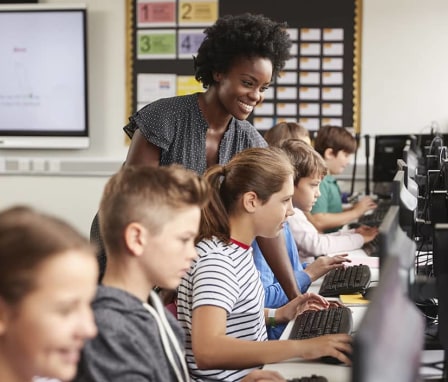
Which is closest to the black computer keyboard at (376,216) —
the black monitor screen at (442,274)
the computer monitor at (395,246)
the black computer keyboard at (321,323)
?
the black computer keyboard at (321,323)

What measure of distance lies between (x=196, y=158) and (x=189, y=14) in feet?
10.5

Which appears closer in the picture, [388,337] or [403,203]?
[388,337]

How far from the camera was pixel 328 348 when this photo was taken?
1757 millimetres

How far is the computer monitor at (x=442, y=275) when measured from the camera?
1.60 m

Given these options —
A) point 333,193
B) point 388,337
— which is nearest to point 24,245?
point 388,337

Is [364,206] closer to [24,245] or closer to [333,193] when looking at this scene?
[333,193]

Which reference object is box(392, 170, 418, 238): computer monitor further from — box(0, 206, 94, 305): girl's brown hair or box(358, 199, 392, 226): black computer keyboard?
box(358, 199, 392, 226): black computer keyboard

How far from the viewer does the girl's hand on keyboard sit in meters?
2.21

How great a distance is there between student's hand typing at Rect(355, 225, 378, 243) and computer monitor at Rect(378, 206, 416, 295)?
2107mm

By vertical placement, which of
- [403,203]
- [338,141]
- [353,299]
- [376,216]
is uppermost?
[403,203]

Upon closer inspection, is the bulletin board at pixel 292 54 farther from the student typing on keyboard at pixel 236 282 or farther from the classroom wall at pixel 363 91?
the student typing on keyboard at pixel 236 282

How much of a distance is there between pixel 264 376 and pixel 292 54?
13.6 feet

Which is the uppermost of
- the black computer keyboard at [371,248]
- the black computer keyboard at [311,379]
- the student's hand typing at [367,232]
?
the black computer keyboard at [311,379]

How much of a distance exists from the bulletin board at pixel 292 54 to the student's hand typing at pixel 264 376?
4.04 meters
